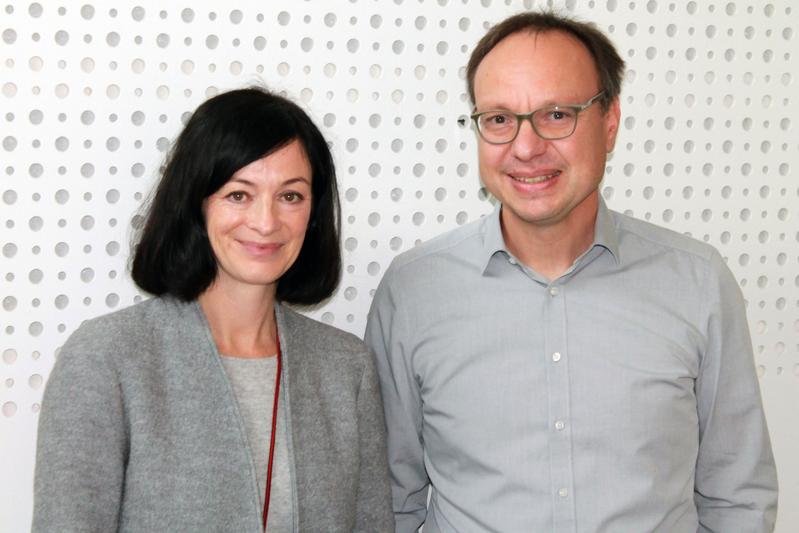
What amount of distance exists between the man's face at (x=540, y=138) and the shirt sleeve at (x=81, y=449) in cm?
80

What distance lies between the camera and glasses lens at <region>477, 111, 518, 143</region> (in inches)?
74.8

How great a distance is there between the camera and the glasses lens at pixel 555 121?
188cm

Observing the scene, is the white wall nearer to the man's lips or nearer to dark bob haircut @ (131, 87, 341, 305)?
dark bob haircut @ (131, 87, 341, 305)

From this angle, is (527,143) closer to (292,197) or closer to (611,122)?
(611,122)

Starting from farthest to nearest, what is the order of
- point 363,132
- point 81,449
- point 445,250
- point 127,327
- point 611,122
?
point 363,132, point 445,250, point 611,122, point 127,327, point 81,449

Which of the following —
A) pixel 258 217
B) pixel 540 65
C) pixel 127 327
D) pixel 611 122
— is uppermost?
pixel 540 65

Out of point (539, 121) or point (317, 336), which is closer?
point (539, 121)

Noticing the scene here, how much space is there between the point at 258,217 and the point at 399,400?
532 mm

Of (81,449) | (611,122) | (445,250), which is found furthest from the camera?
(445,250)

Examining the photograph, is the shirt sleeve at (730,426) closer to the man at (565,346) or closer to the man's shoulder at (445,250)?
the man at (565,346)

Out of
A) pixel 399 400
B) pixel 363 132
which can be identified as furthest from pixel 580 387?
pixel 363 132

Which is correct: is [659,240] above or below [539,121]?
below

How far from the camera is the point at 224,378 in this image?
5.92 feet

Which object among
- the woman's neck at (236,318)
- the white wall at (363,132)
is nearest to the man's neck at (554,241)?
the white wall at (363,132)
